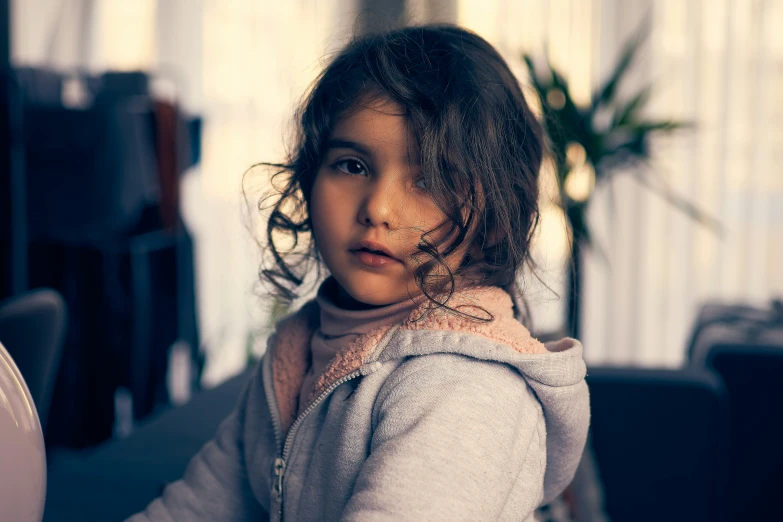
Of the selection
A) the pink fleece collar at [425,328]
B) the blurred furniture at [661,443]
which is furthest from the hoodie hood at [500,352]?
the blurred furniture at [661,443]

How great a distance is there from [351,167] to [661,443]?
1.37 m

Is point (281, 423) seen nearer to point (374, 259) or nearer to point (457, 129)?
point (374, 259)

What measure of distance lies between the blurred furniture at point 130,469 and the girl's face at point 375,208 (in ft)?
1.41

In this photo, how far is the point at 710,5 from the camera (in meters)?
3.61

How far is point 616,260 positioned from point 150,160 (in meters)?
2.33

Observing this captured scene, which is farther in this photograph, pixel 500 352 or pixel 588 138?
pixel 588 138

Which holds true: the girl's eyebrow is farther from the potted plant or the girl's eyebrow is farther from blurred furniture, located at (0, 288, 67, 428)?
the potted plant

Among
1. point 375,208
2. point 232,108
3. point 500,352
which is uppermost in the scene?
point 232,108

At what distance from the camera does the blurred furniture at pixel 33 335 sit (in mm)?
1252

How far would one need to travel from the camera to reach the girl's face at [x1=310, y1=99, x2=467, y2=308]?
71 cm

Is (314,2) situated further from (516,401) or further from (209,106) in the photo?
(516,401)

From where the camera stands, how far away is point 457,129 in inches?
29.1

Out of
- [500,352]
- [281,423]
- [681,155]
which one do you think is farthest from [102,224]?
[681,155]

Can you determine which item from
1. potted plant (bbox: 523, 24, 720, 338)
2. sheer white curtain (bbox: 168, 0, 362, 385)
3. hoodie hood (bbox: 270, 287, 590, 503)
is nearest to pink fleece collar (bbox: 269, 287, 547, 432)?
hoodie hood (bbox: 270, 287, 590, 503)
